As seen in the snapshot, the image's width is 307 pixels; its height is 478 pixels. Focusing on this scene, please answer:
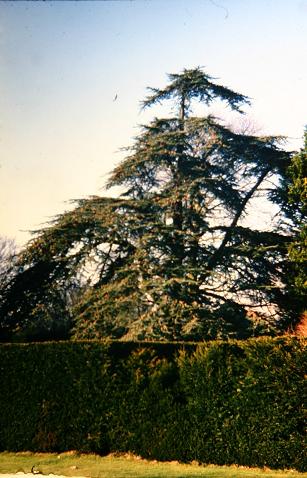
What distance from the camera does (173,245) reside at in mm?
14195

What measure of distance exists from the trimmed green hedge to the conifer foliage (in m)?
3.55

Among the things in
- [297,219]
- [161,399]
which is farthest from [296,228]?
[161,399]

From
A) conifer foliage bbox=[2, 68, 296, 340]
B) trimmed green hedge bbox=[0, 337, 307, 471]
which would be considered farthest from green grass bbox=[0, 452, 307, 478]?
conifer foliage bbox=[2, 68, 296, 340]

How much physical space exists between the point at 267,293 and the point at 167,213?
15.3ft

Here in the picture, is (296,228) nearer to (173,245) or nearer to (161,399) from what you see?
(173,245)

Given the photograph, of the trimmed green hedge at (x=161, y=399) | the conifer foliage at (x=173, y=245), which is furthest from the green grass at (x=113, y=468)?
the conifer foliage at (x=173, y=245)

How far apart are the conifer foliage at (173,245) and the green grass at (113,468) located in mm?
4521

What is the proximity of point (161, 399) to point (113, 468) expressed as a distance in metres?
1.64

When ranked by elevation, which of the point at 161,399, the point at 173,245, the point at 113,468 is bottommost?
the point at 113,468

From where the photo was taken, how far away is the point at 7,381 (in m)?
9.62

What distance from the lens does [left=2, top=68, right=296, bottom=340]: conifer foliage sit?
13.2 m

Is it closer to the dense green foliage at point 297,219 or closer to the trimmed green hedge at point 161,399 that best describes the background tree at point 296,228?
the dense green foliage at point 297,219

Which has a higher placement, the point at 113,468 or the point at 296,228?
the point at 296,228

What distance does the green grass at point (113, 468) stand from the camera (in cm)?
716
